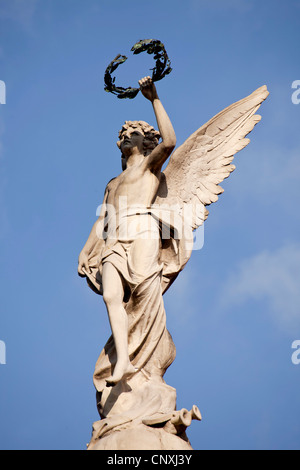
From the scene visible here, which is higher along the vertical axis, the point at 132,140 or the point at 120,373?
the point at 132,140

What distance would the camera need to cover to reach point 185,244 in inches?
536

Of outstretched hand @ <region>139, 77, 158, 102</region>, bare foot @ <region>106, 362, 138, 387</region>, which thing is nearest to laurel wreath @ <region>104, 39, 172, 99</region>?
outstretched hand @ <region>139, 77, 158, 102</region>

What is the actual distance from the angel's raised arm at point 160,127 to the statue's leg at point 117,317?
71.9 inches

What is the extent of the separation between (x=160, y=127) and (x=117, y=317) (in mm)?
2947

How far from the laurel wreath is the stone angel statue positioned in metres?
0.24

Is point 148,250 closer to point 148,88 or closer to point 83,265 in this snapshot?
point 83,265

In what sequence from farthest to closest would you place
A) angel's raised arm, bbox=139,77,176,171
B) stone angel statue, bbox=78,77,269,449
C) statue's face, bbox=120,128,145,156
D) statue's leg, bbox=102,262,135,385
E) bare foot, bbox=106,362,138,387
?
1. statue's face, bbox=120,128,145,156
2. angel's raised arm, bbox=139,77,176,171
3. statue's leg, bbox=102,262,135,385
4. stone angel statue, bbox=78,77,269,449
5. bare foot, bbox=106,362,138,387

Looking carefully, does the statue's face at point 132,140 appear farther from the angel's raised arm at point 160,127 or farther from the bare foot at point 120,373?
the bare foot at point 120,373

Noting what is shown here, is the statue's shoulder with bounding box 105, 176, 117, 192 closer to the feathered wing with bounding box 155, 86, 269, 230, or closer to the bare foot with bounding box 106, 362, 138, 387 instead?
the feathered wing with bounding box 155, 86, 269, 230

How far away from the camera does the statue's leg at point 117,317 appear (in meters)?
11.8

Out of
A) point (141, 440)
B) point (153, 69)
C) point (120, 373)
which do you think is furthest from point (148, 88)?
point (141, 440)

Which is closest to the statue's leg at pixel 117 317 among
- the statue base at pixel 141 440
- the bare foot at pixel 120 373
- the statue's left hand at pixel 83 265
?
the bare foot at pixel 120 373

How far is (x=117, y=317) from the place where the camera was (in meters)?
12.4

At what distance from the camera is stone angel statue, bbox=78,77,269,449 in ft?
38.4
